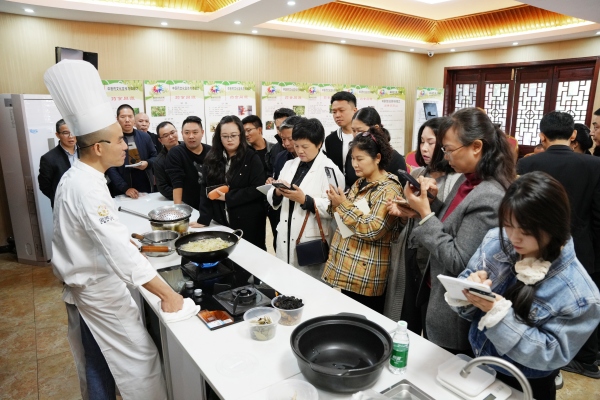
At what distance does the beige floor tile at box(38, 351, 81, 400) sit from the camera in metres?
2.35

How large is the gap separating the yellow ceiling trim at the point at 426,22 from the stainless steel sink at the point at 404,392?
5375mm

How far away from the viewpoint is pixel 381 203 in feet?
6.46

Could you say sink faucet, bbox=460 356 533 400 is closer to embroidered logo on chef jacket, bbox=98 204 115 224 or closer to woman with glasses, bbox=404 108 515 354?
woman with glasses, bbox=404 108 515 354

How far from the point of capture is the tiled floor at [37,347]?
238 cm

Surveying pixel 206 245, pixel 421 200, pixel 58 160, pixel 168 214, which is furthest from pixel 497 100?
pixel 58 160

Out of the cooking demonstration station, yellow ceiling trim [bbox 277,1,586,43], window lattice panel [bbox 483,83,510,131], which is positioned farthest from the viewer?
window lattice panel [bbox 483,83,510,131]

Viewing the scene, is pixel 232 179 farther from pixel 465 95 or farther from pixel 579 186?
pixel 465 95

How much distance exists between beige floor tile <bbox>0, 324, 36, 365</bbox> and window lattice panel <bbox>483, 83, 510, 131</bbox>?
7.17 m

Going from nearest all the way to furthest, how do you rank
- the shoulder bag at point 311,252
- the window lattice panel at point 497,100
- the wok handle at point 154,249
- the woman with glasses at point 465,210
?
1. the woman with glasses at point 465,210
2. the wok handle at point 154,249
3. the shoulder bag at point 311,252
4. the window lattice panel at point 497,100

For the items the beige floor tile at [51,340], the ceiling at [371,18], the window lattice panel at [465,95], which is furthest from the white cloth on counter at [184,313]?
the window lattice panel at [465,95]

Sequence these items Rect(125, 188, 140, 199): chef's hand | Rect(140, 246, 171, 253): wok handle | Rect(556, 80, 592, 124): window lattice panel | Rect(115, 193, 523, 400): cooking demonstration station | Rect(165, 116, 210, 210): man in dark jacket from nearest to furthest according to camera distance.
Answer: Rect(115, 193, 523, 400): cooking demonstration station < Rect(140, 246, 171, 253): wok handle < Rect(165, 116, 210, 210): man in dark jacket < Rect(125, 188, 140, 199): chef's hand < Rect(556, 80, 592, 124): window lattice panel

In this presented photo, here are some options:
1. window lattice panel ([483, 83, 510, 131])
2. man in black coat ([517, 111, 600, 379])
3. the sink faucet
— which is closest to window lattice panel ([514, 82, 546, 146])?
window lattice panel ([483, 83, 510, 131])

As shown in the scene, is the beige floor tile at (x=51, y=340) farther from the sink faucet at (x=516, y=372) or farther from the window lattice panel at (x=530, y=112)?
the window lattice panel at (x=530, y=112)

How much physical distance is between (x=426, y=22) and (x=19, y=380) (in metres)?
7.30
